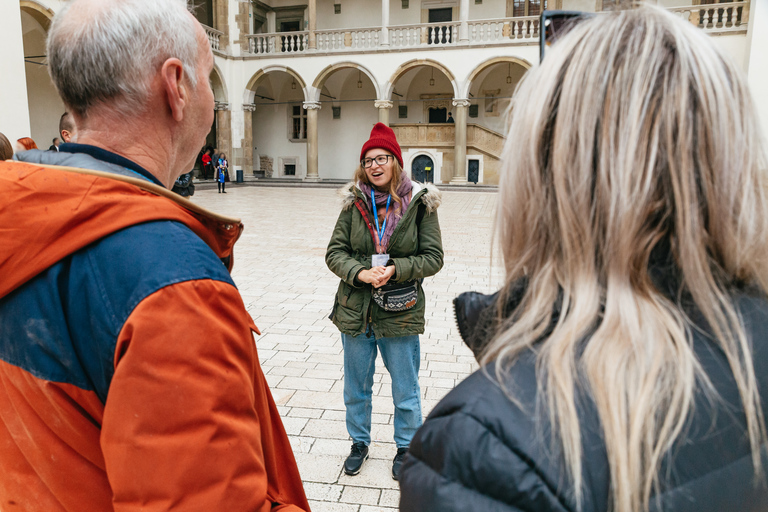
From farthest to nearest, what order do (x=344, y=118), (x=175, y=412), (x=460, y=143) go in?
(x=344, y=118)
(x=460, y=143)
(x=175, y=412)

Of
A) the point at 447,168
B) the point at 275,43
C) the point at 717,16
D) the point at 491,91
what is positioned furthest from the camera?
the point at 491,91

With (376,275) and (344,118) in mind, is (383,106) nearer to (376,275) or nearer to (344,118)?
(344,118)

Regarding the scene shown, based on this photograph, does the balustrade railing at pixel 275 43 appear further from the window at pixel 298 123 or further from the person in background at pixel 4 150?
the person in background at pixel 4 150

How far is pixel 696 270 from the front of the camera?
76cm

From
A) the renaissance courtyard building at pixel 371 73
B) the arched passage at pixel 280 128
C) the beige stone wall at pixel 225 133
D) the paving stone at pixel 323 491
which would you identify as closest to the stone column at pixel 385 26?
the renaissance courtyard building at pixel 371 73

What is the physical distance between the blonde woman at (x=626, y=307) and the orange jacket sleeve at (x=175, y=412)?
0.29 meters

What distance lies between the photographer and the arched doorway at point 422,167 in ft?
82.5

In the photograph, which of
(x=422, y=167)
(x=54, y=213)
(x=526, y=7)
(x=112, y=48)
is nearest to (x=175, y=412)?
(x=54, y=213)

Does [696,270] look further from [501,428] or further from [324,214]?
[324,214]

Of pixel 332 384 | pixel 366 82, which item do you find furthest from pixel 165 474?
pixel 366 82

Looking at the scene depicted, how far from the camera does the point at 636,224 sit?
0.78 m

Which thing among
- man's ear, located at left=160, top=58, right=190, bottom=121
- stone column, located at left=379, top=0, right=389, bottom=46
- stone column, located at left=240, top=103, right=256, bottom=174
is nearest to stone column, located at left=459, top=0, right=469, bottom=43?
stone column, located at left=379, top=0, right=389, bottom=46

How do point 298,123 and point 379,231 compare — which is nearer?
point 379,231

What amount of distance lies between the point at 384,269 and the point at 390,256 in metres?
0.15
